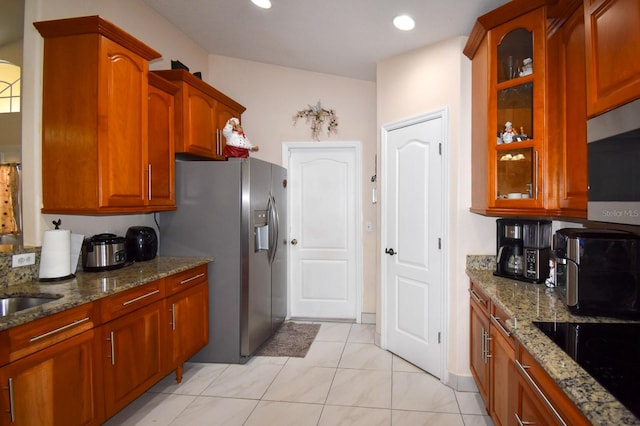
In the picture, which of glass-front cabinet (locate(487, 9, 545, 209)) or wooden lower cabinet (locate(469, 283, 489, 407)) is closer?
glass-front cabinet (locate(487, 9, 545, 209))

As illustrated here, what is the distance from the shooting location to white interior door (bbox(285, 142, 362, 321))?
411 centimetres

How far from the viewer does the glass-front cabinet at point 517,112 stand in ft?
6.33

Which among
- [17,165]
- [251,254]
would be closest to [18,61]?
[17,165]

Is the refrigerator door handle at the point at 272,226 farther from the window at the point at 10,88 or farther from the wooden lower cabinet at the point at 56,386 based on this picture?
the window at the point at 10,88

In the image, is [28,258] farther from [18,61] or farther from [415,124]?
[415,124]

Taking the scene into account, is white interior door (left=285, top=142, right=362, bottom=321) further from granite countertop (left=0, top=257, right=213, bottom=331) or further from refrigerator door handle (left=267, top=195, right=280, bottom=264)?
granite countertop (left=0, top=257, right=213, bottom=331)

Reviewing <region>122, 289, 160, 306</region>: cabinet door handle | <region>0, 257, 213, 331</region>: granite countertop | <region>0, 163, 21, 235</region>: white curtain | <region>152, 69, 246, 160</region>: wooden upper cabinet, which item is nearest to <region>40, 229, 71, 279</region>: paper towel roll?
<region>0, 257, 213, 331</region>: granite countertop

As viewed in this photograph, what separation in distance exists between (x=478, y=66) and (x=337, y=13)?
1071 millimetres

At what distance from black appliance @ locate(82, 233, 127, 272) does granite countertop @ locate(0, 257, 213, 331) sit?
0.05m

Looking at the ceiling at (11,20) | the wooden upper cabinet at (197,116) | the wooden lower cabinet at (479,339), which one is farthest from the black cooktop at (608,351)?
the ceiling at (11,20)

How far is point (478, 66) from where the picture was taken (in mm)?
2375

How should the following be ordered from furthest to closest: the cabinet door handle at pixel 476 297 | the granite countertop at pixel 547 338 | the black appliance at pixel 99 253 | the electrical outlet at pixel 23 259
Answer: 1. the black appliance at pixel 99 253
2. the cabinet door handle at pixel 476 297
3. the electrical outlet at pixel 23 259
4. the granite countertop at pixel 547 338

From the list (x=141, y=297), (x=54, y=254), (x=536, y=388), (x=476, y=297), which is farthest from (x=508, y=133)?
(x=54, y=254)

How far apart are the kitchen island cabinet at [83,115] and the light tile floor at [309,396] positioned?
141cm
